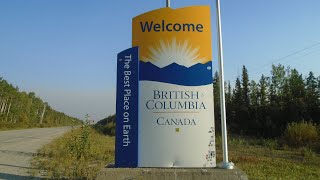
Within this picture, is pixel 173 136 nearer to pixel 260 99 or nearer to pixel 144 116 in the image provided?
pixel 144 116

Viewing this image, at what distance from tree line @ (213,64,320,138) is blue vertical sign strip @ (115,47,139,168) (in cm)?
4688

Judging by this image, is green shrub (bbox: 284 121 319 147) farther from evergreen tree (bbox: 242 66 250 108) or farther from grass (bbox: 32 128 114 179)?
evergreen tree (bbox: 242 66 250 108)

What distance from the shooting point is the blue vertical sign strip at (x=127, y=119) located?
8.36 m

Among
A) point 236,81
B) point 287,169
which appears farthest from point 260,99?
point 287,169

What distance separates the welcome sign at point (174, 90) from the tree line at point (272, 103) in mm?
46536

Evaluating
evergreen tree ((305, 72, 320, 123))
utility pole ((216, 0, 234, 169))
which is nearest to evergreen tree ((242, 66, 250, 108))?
evergreen tree ((305, 72, 320, 123))

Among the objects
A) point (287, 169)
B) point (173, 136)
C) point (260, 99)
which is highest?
point (260, 99)

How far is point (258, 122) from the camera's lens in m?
64.2

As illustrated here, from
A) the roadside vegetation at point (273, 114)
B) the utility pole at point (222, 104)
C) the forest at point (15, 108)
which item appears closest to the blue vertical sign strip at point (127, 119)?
the utility pole at point (222, 104)

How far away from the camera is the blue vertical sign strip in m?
8.36

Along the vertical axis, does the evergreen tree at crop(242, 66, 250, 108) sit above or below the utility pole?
above

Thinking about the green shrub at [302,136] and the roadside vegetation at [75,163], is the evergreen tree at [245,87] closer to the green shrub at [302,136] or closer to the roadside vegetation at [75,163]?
the green shrub at [302,136]

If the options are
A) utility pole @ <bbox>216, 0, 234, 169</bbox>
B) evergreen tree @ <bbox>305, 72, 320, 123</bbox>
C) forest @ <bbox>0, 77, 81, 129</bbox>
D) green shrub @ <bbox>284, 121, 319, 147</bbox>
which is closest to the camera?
utility pole @ <bbox>216, 0, 234, 169</bbox>

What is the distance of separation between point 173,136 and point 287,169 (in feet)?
24.9
